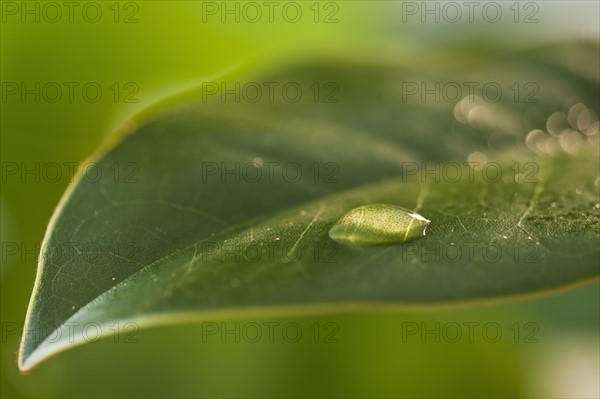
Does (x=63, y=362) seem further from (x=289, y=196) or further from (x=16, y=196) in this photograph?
(x=289, y=196)

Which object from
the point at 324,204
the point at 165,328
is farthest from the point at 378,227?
the point at 165,328

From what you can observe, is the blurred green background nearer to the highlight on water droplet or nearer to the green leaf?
the green leaf

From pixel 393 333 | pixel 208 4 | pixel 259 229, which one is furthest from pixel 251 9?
pixel 259 229

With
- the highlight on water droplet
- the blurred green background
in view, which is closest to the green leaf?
the highlight on water droplet

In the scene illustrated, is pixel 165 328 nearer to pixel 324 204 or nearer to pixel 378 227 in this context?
pixel 324 204

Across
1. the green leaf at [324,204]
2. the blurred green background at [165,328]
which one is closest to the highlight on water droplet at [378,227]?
the green leaf at [324,204]

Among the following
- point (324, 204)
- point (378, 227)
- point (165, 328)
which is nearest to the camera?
point (378, 227)
